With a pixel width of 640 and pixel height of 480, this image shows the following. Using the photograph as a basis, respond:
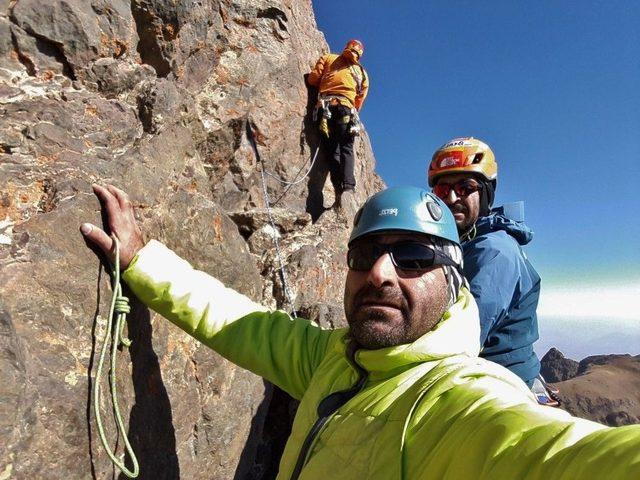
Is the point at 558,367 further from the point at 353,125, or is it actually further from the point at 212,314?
the point at 212,314

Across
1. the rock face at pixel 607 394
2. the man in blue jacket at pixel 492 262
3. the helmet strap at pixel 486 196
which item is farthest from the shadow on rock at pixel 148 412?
the rock face at pixel 607 394

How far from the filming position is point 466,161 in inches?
217

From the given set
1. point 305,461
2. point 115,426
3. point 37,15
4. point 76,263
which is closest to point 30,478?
point 115,426

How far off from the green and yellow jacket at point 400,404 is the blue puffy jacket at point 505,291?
104cm

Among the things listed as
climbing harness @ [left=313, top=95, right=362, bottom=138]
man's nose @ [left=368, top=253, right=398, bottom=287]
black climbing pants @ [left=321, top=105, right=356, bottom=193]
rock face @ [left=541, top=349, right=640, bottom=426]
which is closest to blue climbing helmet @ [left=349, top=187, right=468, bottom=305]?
man's nose @ [left=368, top=253, right=398, bottom=287]

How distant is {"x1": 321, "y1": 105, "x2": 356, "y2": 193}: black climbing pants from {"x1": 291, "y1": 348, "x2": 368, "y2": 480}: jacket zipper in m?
9.02

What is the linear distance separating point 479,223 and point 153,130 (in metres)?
3.58

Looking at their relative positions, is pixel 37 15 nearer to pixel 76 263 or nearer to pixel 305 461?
pixel 76 263

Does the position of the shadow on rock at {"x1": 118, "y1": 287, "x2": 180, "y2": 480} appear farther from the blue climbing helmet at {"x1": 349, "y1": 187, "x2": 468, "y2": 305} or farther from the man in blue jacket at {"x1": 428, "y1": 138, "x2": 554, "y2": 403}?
the man in blue jacket at {"x1": 428, "y1": 138, "x2": 554, "y2": 403}

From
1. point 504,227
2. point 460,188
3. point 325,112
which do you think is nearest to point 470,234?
point 504,227

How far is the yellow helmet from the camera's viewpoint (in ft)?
18.0

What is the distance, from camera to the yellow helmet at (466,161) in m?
5.50

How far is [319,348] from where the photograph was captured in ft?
12.7

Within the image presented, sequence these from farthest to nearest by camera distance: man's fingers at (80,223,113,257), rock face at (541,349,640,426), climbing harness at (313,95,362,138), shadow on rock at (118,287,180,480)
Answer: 1. rock face at (541,349,640,426)
2. climbing harness at (313,95,362,138)
3. shadow on rock at (118,287,180,480)
4. man's fingers at (80,223,113,257)
